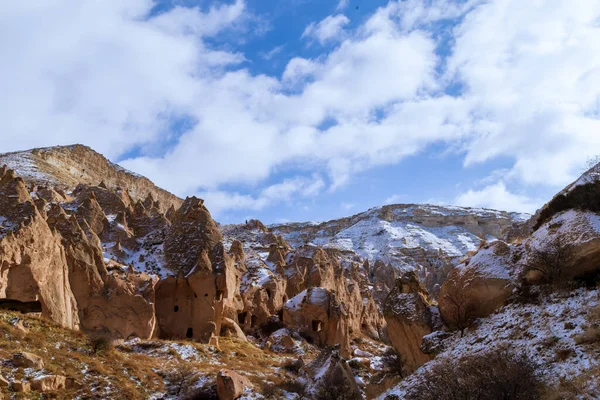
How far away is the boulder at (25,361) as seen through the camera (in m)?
17.9

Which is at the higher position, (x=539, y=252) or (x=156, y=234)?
(x=156, y=234)

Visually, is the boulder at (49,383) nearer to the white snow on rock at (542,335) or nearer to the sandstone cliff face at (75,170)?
the white snow on rock at (542,335)

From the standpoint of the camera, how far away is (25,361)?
59.1ft

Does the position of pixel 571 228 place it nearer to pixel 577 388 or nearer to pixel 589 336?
pixel 589 336

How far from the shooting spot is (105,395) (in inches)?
753

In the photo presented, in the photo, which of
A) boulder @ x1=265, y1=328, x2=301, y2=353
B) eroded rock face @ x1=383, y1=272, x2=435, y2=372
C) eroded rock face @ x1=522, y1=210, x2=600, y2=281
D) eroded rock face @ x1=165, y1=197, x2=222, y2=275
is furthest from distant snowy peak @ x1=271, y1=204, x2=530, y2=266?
eroded rock face @ x1=522, y1=210, x2=600, y2=281

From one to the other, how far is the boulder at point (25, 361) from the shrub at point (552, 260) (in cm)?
1859

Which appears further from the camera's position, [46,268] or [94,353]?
[46,268]

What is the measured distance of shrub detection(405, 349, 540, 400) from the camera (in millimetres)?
10688

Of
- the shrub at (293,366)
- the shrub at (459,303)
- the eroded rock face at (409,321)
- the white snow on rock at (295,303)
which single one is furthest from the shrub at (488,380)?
the white snow on rock at (295,303)

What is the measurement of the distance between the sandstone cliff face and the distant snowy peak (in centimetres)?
5003

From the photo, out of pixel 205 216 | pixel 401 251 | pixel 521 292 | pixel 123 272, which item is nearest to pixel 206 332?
pixel 123 272

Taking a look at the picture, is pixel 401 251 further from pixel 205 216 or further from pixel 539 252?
pixel 539 252

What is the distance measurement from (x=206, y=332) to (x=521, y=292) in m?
20.2
